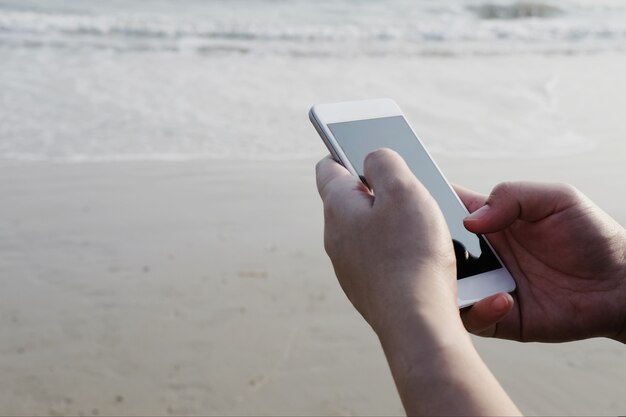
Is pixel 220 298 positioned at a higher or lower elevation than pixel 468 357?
lower

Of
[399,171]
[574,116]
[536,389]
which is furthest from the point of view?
[574,116]

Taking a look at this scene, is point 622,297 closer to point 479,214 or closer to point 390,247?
point 479,214

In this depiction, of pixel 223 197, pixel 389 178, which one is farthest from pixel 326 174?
pixel 223 197

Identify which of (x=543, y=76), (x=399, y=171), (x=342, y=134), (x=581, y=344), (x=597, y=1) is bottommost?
(x=597, y=1)

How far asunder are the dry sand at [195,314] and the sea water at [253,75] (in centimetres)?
77

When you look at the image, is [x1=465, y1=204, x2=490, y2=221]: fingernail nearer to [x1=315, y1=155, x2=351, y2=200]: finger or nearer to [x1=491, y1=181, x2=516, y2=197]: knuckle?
[x1=491, y1=181, x2=516, y2=197]: knuckle

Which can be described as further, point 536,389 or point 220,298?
point 220,298

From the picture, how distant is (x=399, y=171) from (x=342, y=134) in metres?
0.53

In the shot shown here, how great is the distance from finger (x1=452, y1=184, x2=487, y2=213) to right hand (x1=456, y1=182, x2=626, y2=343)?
9cm

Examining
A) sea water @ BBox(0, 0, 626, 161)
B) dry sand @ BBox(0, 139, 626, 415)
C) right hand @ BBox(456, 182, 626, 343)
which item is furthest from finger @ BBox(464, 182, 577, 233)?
sea water @ BBox(0, 0, 626, 161)

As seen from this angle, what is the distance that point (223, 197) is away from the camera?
4.29 metres

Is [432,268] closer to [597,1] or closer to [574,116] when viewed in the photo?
[574,116]

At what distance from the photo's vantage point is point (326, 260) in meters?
3.65

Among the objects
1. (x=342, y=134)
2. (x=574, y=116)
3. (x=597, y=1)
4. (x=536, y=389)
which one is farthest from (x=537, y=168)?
(x=597, y=1)
